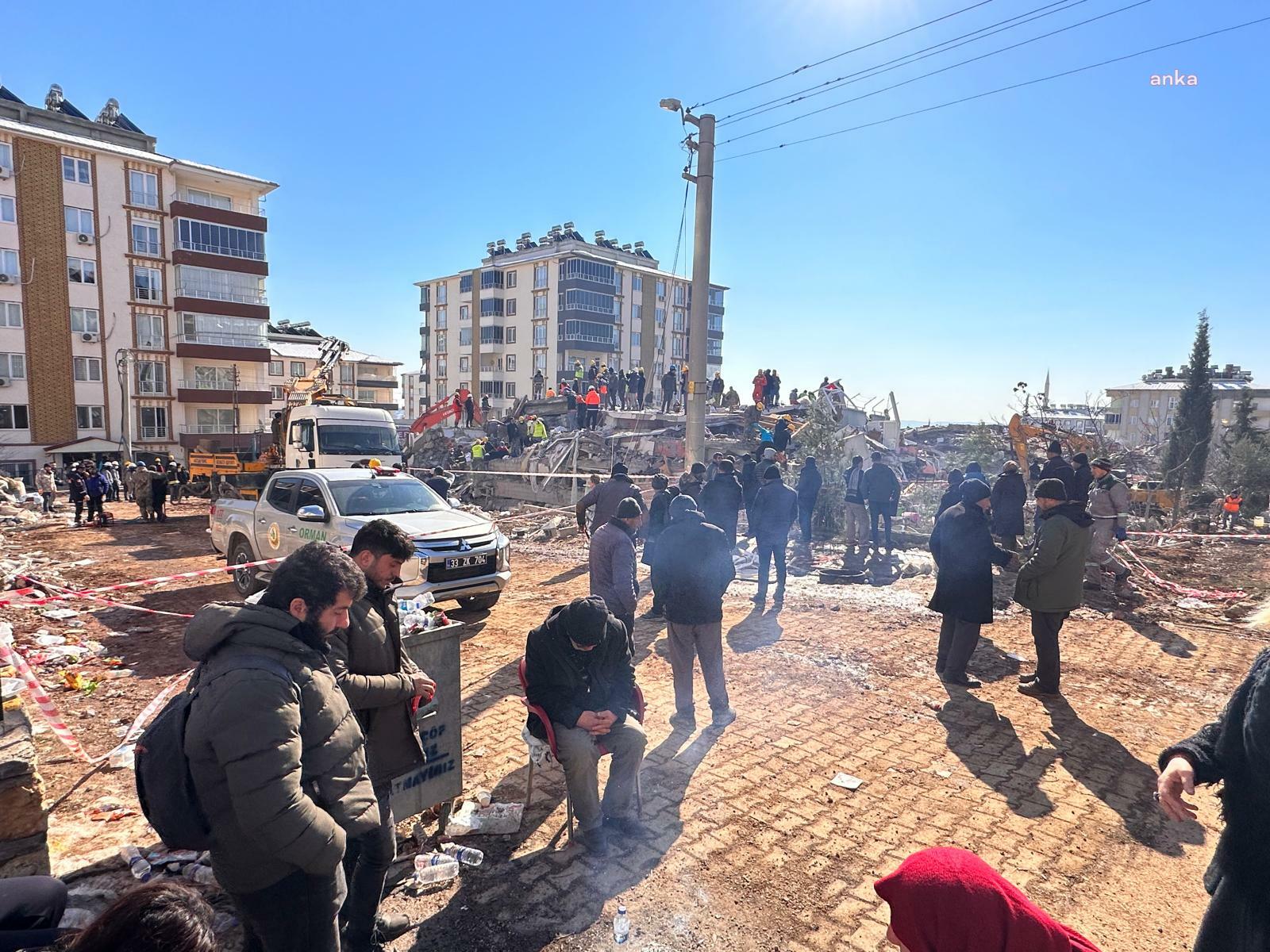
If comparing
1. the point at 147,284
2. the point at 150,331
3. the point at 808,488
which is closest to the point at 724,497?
the point at 808,488

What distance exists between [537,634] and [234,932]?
6.45ft

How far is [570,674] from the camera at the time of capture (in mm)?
3852

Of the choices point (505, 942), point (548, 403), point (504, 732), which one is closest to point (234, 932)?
point (505, 942)

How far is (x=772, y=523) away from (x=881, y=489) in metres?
3.47

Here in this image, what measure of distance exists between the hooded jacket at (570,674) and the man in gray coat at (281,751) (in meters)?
1.48

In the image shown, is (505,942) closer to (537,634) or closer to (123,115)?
(537,634)

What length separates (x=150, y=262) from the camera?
36875 millimetres

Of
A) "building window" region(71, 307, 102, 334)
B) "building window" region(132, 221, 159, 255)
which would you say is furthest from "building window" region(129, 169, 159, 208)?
"building window" region(71, 307, 102, 334)

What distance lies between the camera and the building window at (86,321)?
34.9 m

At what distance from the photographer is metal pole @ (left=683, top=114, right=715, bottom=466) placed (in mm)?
11406

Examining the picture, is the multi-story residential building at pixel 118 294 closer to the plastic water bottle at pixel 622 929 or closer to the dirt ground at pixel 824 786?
the dirt ground at pixel 824 786

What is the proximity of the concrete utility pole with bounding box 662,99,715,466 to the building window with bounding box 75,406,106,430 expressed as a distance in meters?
38.0

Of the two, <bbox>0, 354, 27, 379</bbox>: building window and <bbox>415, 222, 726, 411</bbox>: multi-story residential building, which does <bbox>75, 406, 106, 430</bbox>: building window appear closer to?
<bbox>0, 354, 27, 379</bbox>: building window

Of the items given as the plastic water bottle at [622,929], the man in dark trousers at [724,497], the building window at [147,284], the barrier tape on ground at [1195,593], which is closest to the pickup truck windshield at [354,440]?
the man in dark trousers at [724,497]
